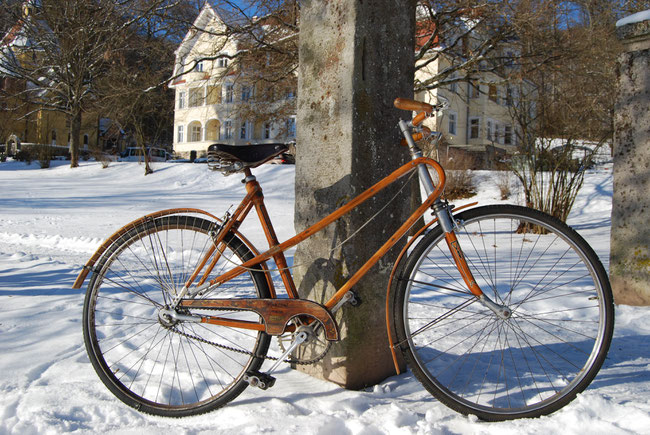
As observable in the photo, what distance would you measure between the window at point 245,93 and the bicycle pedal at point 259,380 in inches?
426

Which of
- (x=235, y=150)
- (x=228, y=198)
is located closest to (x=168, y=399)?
(x=235, y=150)

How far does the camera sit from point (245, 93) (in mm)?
13047

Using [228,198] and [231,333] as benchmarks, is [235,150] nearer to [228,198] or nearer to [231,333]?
[231,333]

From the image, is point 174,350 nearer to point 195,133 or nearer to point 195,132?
point 195,132

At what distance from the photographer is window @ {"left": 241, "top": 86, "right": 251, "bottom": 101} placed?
12.5 m

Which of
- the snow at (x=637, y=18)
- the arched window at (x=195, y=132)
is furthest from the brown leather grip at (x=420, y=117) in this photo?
the arched window at (x=195, y=132)

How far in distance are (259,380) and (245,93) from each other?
1148 cm

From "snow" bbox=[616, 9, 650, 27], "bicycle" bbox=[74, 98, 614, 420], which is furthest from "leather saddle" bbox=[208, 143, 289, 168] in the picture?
"snow" bbox=[616, 9, 650, 27]

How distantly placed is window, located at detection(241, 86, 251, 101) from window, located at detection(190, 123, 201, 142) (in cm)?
3500

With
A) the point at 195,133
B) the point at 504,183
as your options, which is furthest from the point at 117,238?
the point at 195,133

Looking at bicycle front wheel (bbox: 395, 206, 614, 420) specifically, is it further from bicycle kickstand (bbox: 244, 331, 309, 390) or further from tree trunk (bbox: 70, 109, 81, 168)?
tree trunk (bbox: 70, 109, 81, 168)

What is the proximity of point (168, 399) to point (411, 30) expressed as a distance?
2.31m

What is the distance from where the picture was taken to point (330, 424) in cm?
216

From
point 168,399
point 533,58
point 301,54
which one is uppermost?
point 533,58
